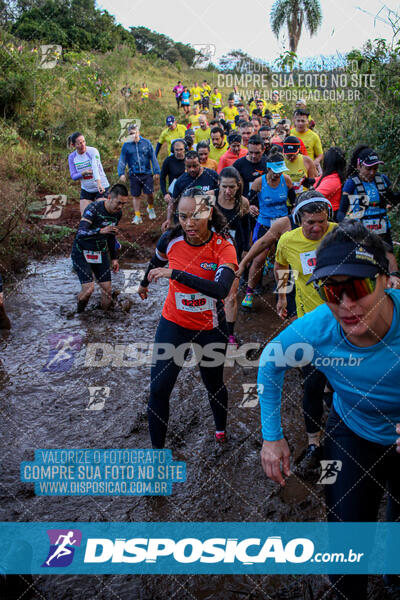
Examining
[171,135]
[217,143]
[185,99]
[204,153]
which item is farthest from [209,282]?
[185,99]

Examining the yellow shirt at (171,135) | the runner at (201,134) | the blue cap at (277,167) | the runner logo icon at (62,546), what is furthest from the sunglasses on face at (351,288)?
the runner at (201,134)

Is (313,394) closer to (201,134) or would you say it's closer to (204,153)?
(204,153)

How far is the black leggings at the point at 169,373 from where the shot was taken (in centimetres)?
336

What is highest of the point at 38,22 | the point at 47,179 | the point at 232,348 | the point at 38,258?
the point at 38,22

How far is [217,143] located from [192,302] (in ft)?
24.0

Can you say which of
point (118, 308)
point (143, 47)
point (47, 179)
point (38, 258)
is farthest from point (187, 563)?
point (143, 47)

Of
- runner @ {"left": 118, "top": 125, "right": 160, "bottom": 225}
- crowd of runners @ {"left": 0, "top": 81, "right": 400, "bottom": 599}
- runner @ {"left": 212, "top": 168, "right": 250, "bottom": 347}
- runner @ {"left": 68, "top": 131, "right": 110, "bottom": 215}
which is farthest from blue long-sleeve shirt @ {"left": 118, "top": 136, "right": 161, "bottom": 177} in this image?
runner @ {"left": 212, "top": 168, "right": 250, "bottom": 347}

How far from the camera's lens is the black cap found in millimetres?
1720

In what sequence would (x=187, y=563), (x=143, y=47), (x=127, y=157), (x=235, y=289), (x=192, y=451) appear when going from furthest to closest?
(x=143, y=47), (x=127, y=157), (x=235, y=289), (x=192, y=451), (x=187, y=563)

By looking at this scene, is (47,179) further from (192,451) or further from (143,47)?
(143,47)

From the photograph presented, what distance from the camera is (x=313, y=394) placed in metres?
3.47

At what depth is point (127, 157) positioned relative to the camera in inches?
399

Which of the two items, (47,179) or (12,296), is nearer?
(12,296)

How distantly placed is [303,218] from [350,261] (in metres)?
1.86
